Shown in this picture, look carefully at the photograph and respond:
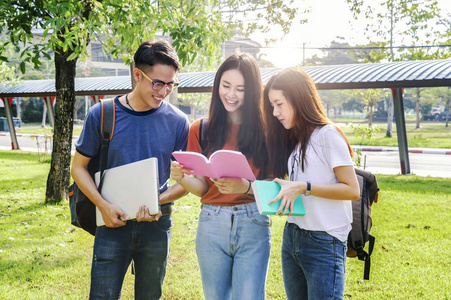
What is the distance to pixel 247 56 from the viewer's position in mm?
2387

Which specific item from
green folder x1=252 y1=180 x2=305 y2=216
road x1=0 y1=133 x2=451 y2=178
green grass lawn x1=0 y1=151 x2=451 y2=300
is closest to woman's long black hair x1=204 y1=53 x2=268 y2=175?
green folder x1=252 y1=180 x2=305 y2=216

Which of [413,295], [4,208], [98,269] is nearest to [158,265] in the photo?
[98,269]

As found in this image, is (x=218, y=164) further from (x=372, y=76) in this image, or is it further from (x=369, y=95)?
(x=369, y=95)

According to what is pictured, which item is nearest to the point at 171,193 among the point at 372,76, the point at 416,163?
the point at 372,76

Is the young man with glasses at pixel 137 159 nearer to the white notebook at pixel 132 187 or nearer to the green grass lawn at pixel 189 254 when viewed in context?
the white notebook at pixel 132 187

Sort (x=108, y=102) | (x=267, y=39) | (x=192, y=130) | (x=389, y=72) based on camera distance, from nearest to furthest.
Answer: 1. (x=108, y=102)
2. (x=192, y=130)
3. (x=389, y=72)
4. (x=267, y=39)

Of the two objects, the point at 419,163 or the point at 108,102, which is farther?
the point at 419,163

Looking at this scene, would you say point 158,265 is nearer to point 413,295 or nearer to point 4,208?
point 413,295

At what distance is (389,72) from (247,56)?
363 inches

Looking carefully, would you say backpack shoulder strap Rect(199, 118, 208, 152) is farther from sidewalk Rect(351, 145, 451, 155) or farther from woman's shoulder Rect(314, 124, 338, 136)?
sidewalk Rect(351, 145, 451, 155)

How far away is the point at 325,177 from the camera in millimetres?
2135

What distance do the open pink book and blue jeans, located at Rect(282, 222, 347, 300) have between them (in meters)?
0.43

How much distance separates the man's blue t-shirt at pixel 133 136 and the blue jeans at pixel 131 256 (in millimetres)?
297

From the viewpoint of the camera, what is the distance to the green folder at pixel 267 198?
1.95 metres
